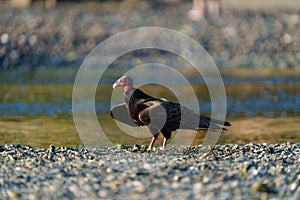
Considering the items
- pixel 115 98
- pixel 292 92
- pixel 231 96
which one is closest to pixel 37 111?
pixel 115 98

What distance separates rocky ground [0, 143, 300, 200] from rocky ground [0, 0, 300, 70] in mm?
20780

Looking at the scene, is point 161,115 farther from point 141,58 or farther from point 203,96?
point 141,58

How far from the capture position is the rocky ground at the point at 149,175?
35.3 feet

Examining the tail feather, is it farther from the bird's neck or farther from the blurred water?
the blurred water

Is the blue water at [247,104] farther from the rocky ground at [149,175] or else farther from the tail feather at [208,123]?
the rocky ground at [149,175]

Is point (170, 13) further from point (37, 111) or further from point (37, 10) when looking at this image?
point (37, 111)

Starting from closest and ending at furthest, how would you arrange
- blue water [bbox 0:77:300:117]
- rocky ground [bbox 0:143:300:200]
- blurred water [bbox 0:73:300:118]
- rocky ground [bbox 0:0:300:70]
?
rocky ground [bbox 0:143:300:200]
blue water [bbox 0:77:300:117]
blurred water [bbox 0:73:300:118]
rocky ground [bbox 0:0:300:70]

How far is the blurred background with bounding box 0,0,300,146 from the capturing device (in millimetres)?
20656

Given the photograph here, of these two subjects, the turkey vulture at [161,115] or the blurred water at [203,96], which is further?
the blurred water at [203,96]

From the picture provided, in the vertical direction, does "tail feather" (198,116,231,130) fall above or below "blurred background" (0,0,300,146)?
below

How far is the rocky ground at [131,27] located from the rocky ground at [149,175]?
Result: 818 inches

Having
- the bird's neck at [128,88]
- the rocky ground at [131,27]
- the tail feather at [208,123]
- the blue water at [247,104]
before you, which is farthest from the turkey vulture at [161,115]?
the rocky ground at [131,27]

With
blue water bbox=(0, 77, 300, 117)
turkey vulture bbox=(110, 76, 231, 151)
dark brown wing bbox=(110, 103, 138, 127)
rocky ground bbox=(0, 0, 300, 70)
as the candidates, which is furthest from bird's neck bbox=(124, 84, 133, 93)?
rocky ground bbox=(0, 0, 300, 70)

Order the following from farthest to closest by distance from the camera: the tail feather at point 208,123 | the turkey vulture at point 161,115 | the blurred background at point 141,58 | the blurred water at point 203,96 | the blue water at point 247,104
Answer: the blurred water at point 203,96 → the blue water at point 247,104 → the blurred background at point 141,58 → the tail feather at point 208,123 → the turkey vulture at point 161,115
